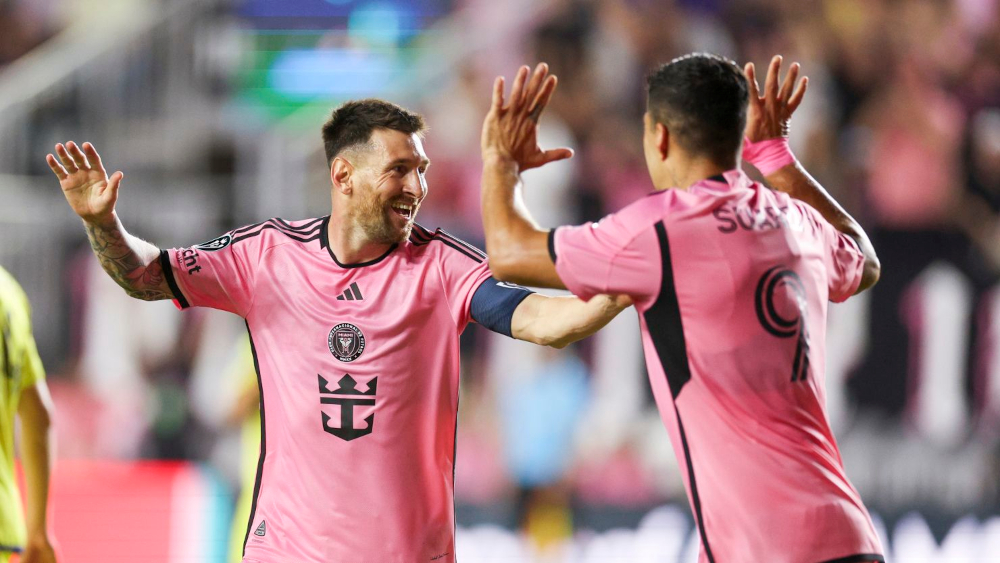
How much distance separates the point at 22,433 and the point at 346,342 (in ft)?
4.82

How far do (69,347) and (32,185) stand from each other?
5.30 feet

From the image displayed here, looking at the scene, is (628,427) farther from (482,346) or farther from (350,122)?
(350,122)

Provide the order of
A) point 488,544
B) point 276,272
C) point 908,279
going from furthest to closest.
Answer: point 908,279
point 488,544
point 276,272

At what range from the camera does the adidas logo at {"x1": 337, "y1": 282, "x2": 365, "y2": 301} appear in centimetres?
383

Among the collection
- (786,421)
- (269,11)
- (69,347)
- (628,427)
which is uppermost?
(269,11)

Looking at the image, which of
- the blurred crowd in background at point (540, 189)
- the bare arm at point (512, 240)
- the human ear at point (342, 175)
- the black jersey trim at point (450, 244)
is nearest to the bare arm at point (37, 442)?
the human ear at point (342, 175)

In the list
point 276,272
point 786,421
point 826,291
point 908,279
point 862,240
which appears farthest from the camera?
point 908,279

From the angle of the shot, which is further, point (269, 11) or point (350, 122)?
point (269, 11)

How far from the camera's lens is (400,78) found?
35.4ft

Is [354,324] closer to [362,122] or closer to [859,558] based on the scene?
[362,122]

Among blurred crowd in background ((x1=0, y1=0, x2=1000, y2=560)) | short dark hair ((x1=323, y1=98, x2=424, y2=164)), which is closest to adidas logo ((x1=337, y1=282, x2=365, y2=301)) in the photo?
short dark hair ((x1=323, y1=98, x2=424, y2=164))

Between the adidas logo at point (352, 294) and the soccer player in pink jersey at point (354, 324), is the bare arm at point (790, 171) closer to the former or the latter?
the soccer player in pink jersey at point (354, 324)

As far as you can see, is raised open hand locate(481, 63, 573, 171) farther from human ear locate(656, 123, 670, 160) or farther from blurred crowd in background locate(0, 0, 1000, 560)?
blurred crowd in background locate(0, 0, 1000, 560)

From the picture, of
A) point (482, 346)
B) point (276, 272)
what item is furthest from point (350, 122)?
point (482, 346)
